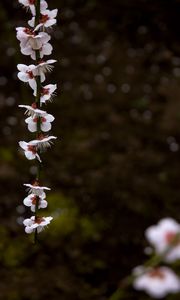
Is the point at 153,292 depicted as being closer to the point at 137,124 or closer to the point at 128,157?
the point at 128,157

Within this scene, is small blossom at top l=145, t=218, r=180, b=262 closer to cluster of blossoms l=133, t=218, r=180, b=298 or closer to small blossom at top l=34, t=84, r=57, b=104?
cluster of blossoms l=133, t=218, r=180, b=298

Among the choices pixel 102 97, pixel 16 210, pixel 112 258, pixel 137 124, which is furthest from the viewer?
pixel 102 97

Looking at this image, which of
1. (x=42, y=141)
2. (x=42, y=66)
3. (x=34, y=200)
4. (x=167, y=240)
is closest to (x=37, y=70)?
(x=42, y=66)

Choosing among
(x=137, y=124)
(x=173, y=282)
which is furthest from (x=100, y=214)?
(x=173, y=282)

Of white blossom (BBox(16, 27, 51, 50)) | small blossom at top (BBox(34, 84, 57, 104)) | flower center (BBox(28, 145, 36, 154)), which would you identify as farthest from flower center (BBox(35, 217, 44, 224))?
white blossom (BBox(16, 27, 51, 50))

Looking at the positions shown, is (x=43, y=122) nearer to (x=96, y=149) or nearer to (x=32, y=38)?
(x=32, y=38)

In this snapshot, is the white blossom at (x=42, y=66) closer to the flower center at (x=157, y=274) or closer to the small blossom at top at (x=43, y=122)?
the small blossom at top at (x=43, y=122)
